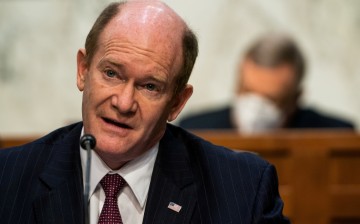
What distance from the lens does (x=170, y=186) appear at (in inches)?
101

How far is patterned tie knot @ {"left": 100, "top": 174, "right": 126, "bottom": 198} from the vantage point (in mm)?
2496

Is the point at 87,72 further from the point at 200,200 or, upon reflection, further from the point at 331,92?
the point at 331,92

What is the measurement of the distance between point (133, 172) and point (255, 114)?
256 cm

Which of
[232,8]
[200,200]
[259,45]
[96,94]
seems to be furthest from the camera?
[232,8]

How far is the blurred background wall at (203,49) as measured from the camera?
6.13 m

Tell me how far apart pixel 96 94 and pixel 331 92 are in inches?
165

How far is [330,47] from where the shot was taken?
6.25 meters

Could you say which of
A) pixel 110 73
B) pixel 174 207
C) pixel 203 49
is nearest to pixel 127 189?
pixel 174 207

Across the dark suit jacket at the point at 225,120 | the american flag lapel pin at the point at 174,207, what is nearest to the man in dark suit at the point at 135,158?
the american flag lapel pin at the point at 174,207

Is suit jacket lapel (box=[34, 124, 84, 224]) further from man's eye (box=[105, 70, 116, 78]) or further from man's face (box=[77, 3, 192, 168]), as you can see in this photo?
man's eye (box=[105, 70, 116, 78])

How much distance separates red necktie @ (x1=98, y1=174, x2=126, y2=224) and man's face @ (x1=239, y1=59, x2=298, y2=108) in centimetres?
265

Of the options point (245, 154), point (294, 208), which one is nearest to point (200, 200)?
point (245, 154)

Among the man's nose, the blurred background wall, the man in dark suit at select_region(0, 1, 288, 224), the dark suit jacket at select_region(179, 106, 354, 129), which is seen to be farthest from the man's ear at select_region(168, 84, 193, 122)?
the blurred background wall

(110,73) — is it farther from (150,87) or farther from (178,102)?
(178,102)
